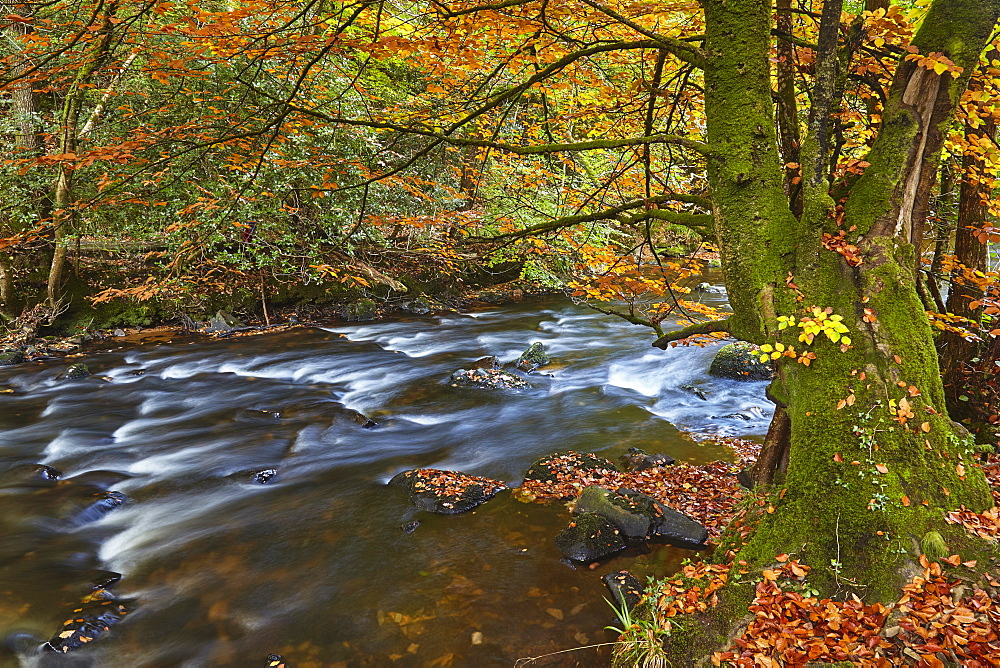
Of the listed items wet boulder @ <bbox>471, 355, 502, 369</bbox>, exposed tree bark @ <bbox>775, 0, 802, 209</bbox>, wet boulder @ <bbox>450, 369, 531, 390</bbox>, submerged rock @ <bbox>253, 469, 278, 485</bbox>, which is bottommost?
submerged rock @ <bbox>253, 469, 278, 485</bbox>

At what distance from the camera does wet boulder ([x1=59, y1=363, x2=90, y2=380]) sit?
31.4 feet

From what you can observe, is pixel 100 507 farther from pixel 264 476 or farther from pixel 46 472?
pixel 264 476

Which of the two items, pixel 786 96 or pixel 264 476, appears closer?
pixel 786 96

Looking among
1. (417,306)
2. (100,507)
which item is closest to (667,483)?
(100,507)

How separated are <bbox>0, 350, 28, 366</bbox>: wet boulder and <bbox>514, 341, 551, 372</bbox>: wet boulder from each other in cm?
928

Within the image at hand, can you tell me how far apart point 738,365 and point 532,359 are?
12.1 feet

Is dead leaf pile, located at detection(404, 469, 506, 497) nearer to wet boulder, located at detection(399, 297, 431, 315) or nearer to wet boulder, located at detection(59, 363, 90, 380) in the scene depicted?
wet boulder, located at detection(59, 363, 90, 380)

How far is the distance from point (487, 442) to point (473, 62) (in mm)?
4625

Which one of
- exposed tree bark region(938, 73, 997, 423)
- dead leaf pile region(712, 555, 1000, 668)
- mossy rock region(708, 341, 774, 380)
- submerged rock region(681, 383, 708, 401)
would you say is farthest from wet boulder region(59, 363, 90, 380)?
exposed tree bark region(938, 73, 997, 423)

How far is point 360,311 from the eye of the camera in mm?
14367

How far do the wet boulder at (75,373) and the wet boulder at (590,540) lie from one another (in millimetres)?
9222

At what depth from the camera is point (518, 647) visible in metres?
3.71

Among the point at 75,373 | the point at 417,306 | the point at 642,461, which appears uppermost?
the point at 417,306

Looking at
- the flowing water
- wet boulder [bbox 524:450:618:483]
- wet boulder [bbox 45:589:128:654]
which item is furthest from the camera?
wet boulder [bbox 524:450:618:483]
